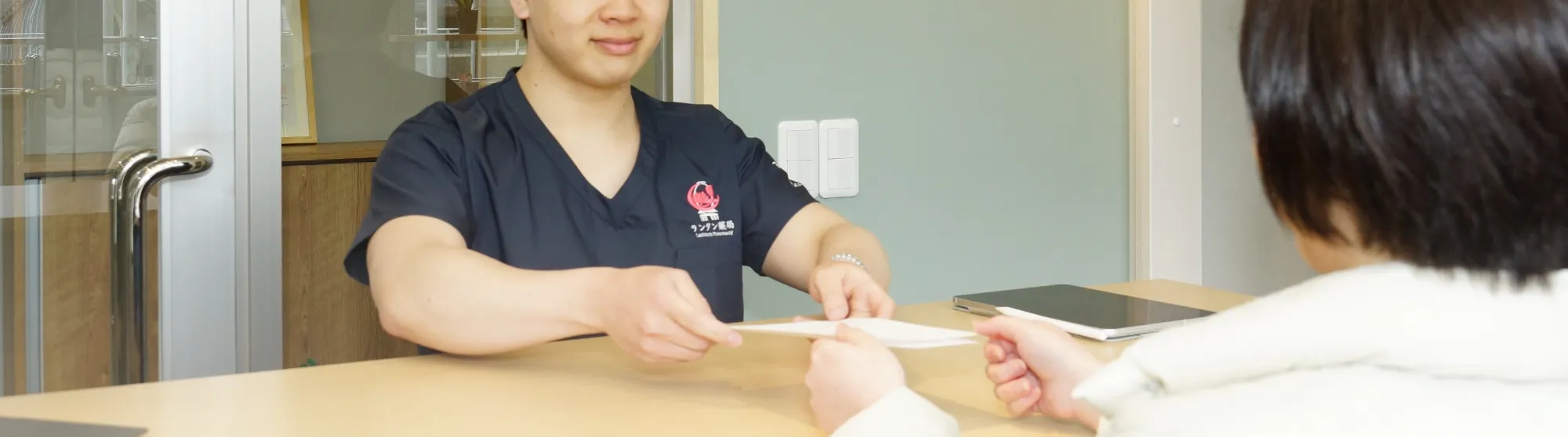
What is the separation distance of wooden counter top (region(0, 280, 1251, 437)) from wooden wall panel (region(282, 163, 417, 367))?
1.30 metres

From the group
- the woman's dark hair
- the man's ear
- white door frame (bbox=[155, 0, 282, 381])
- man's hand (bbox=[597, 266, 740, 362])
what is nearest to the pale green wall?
the man's ear

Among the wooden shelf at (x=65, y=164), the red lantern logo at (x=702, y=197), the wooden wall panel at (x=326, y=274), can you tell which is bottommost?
the wooden wall panel at (x=326, y=274)

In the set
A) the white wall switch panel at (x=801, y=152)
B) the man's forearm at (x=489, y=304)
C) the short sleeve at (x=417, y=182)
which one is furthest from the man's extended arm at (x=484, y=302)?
the white wall switch panel at (x=801, y=152)

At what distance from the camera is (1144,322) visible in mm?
1435

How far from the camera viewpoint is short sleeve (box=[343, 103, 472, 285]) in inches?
55.7

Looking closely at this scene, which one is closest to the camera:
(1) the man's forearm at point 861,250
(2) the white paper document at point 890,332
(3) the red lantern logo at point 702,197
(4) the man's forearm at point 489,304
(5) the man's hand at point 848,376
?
(5) the man's hand at point 848,376

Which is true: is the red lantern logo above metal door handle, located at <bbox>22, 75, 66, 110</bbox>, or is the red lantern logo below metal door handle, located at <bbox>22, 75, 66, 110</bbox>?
below

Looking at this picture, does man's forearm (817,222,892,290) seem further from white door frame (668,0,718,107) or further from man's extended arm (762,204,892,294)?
white door frame (668,0,718,107)

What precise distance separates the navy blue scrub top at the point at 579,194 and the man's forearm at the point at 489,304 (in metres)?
0.17

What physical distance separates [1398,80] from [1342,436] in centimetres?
16

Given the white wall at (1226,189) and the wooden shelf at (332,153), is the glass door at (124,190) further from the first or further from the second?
the white wall at (1226,189)

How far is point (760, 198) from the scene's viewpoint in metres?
1.78

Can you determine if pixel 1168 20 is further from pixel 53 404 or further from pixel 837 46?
pixel 53 404

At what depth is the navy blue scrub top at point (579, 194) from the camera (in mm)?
1486
